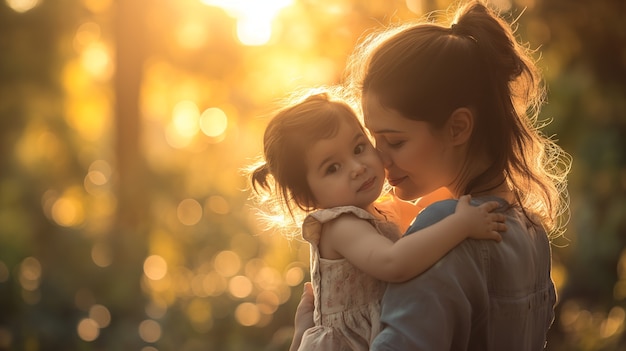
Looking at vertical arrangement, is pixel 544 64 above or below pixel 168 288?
above

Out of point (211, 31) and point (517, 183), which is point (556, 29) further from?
point (211, 31)

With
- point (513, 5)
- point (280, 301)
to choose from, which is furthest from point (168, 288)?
point (513, 5)

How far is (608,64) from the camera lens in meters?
9.70

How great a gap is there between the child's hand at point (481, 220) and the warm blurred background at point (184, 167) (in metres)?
1.09

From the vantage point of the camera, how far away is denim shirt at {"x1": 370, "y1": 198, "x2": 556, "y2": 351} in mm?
2277

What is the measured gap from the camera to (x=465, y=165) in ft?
8.64

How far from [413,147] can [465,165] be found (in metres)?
0.14

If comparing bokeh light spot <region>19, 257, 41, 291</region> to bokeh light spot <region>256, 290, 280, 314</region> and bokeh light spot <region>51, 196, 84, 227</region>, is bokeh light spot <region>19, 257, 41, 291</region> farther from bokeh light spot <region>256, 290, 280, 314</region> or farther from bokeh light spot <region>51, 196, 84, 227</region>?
bokeh light spot <region>51, 196, 84, 227</region>

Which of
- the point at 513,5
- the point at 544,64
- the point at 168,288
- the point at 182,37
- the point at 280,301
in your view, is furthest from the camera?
the point at 182,37

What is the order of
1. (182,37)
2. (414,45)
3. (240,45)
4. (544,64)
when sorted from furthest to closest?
(240,45)
(182,37)
(544,64)
(414,45)

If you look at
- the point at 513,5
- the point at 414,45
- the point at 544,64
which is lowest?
the point at 544,64

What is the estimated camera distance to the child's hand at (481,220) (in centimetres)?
235

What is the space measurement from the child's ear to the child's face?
263 millimetres

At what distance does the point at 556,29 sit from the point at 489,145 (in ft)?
23.9
